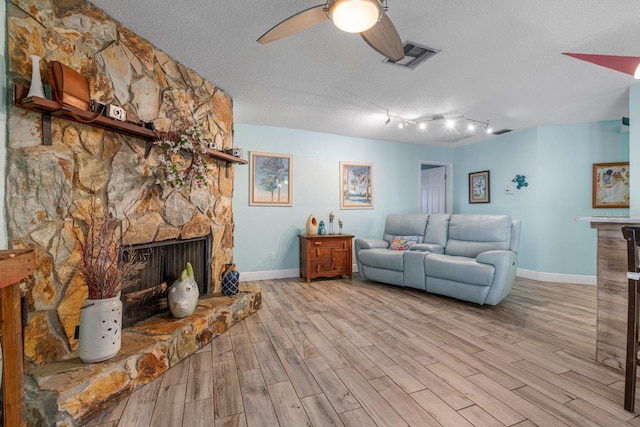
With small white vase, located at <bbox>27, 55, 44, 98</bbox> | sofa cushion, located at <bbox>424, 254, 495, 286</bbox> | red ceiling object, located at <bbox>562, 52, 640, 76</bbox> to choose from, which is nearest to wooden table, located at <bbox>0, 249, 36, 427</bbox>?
small white vase, located at <bbox>27, 55, 44, 98</bbox>

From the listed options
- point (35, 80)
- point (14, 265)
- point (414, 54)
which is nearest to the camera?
point (14, 265)

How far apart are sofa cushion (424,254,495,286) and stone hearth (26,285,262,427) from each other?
8.13ft

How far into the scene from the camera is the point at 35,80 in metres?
1.54

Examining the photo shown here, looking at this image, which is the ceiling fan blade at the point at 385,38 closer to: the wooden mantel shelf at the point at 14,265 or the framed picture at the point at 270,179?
the wooden mantel shelf at the point at 14,265

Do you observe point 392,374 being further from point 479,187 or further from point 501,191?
point 479,187

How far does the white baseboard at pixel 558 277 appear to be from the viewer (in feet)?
13.7

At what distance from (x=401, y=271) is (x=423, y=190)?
3.20 meters

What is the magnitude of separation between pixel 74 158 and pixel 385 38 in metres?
2.02

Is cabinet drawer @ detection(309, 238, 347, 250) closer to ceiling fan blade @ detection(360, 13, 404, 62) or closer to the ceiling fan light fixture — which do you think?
ceiling fan blade @ detection(360, 13, 404, 62)

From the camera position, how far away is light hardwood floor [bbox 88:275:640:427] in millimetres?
1517

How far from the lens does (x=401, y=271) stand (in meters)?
3.93

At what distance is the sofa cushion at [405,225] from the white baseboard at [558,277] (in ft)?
5.89

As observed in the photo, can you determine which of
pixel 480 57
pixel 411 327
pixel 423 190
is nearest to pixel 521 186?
pixel 423 190

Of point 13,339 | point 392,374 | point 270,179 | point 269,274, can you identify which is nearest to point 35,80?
point 13,339
